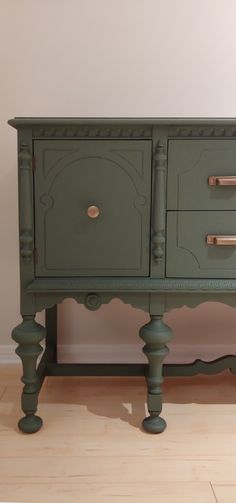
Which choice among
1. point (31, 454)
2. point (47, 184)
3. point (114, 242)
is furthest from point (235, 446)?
point (47, 184)

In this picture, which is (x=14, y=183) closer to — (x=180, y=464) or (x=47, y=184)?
(x=47, y=184)

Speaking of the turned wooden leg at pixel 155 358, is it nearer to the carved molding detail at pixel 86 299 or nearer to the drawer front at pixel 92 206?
the carved molding detail at pixel 86 299

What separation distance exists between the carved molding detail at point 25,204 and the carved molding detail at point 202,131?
442 millimetres

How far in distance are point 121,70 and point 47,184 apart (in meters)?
0.78

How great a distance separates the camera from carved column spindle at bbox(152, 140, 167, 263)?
1.32 meters

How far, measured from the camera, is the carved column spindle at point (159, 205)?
1315 mm

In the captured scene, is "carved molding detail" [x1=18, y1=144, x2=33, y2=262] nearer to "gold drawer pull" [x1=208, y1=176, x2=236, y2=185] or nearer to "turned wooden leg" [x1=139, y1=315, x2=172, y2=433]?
"turned wooden leg" [x1=139, y1=315, x2=172, y2=433]

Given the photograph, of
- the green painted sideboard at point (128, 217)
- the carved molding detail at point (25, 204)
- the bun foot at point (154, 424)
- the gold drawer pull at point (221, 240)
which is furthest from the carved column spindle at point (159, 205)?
the bun foot at point (154, 424)

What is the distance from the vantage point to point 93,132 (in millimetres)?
1319

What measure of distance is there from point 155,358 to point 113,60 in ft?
4.04

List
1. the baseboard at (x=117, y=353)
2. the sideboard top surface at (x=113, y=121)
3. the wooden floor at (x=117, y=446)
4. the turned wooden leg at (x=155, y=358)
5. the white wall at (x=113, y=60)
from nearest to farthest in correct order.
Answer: the wooden floor at (x=117, y=446)
the sideboard top surface at (x=113, y=121)
the turned wooden leg at (x=155, y=358)
the white wall at (x=113, y=60)
the baseboard at (x=117, y=353)

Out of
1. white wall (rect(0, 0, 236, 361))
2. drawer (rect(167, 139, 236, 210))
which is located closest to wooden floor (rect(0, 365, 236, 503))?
drawer (rect(167, 139, 236, 210))

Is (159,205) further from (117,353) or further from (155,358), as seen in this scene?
(117,353)

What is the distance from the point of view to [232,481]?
3.93ft
